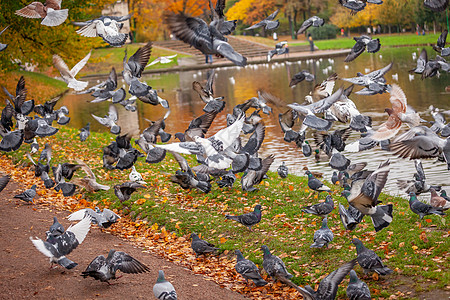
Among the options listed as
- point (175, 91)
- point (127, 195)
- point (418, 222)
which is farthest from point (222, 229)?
point (175, 91)

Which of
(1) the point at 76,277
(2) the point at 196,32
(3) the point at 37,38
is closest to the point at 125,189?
(1) the point at 76,277

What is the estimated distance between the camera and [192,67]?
43.4 metres

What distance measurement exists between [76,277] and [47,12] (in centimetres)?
362

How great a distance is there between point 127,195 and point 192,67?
3523 centimetres

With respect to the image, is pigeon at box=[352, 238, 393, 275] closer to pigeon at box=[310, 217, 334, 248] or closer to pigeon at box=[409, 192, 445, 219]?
pigeon at box=[310, 217, 334, 248]

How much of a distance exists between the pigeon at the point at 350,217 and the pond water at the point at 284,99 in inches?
137

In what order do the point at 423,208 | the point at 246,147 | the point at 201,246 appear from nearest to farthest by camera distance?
the point at 423,208
the point at 246,147
the point at 201,246

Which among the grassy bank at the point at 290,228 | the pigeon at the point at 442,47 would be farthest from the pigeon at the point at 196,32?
the pigeon at the point at 442,47

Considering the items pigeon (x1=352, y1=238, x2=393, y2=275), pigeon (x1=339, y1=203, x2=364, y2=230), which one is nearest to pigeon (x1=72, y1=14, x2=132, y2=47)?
pigeon (x1=339, y1=203, x2=364, y2=230)

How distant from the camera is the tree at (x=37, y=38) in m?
16.5

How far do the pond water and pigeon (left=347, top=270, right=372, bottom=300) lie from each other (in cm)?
488

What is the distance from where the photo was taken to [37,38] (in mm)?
17672

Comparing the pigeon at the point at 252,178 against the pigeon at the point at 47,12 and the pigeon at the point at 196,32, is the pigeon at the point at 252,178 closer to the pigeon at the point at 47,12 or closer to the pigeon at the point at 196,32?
the pigeon at the point at 196,32

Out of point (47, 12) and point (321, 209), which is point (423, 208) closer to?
point (321, 209)
